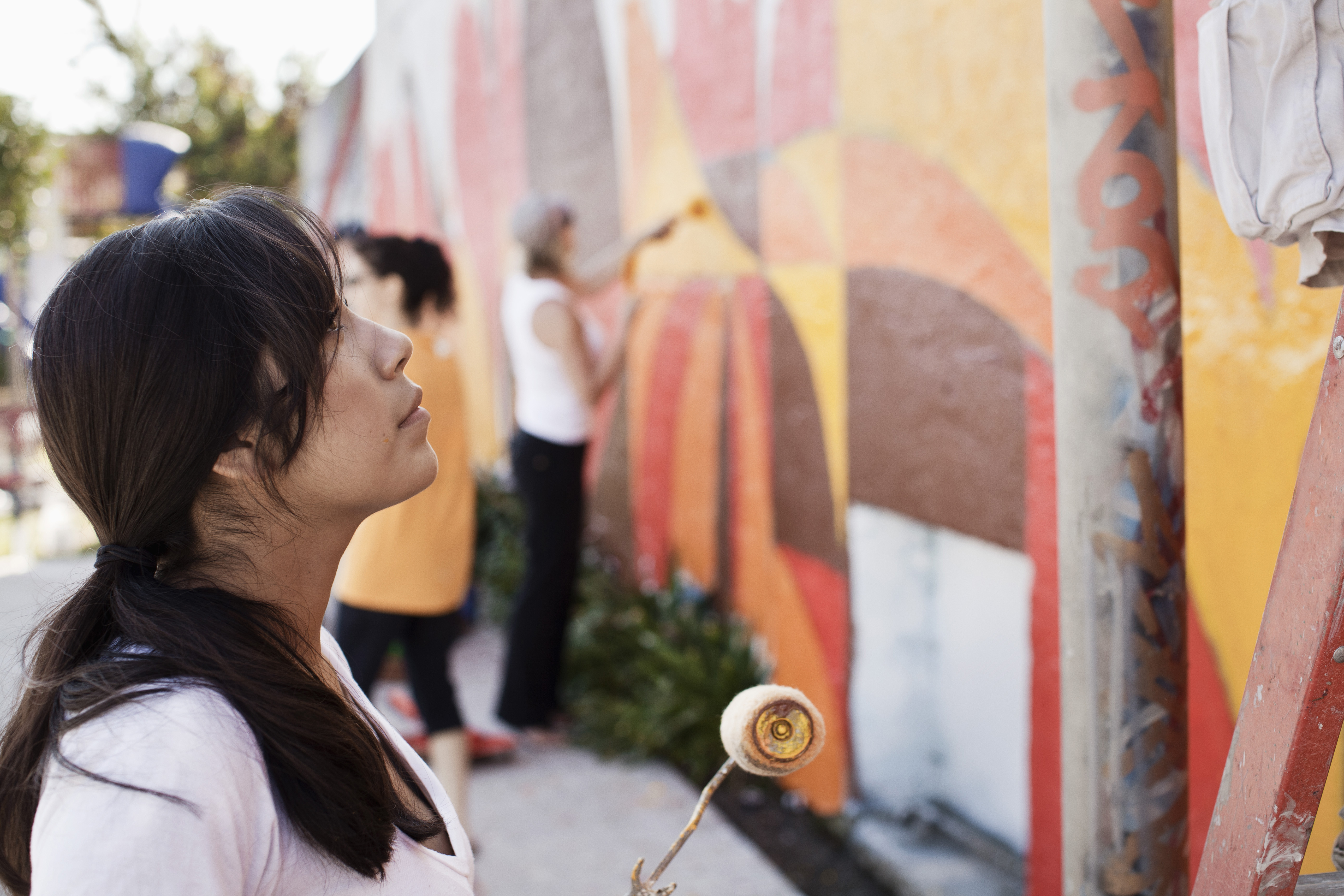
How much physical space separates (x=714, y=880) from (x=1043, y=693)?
1190 millimetres

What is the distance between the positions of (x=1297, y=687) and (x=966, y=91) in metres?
2.14

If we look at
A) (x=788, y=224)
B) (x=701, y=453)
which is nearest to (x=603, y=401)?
(x=701, y=453)

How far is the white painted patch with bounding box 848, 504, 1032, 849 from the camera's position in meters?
3.00

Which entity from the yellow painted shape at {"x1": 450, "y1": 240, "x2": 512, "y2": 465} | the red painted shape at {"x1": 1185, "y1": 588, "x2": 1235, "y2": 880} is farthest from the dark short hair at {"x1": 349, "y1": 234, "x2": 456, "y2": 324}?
the yellow painted shape at {"x1": 450, "y1": 240, "x2": 512, "y2": 465}

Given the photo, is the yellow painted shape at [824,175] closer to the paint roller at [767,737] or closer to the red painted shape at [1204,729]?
the red painted shape at [1204,729]

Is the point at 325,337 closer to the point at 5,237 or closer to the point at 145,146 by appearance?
the point at 5,237

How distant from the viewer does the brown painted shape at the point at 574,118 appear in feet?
18.2

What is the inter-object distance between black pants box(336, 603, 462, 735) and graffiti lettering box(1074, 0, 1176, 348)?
95.5 inches

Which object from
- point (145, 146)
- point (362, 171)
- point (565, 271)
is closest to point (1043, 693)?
point (565, 271)

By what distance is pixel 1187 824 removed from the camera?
1463 millimetres

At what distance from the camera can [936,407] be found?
3102mm

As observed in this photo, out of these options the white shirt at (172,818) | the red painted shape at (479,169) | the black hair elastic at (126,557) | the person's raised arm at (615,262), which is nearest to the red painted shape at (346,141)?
the red painted shape at (479,169)

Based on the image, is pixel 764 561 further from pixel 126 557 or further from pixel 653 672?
pixel 126 557

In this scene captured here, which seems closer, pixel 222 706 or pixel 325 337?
pixel 222 706
